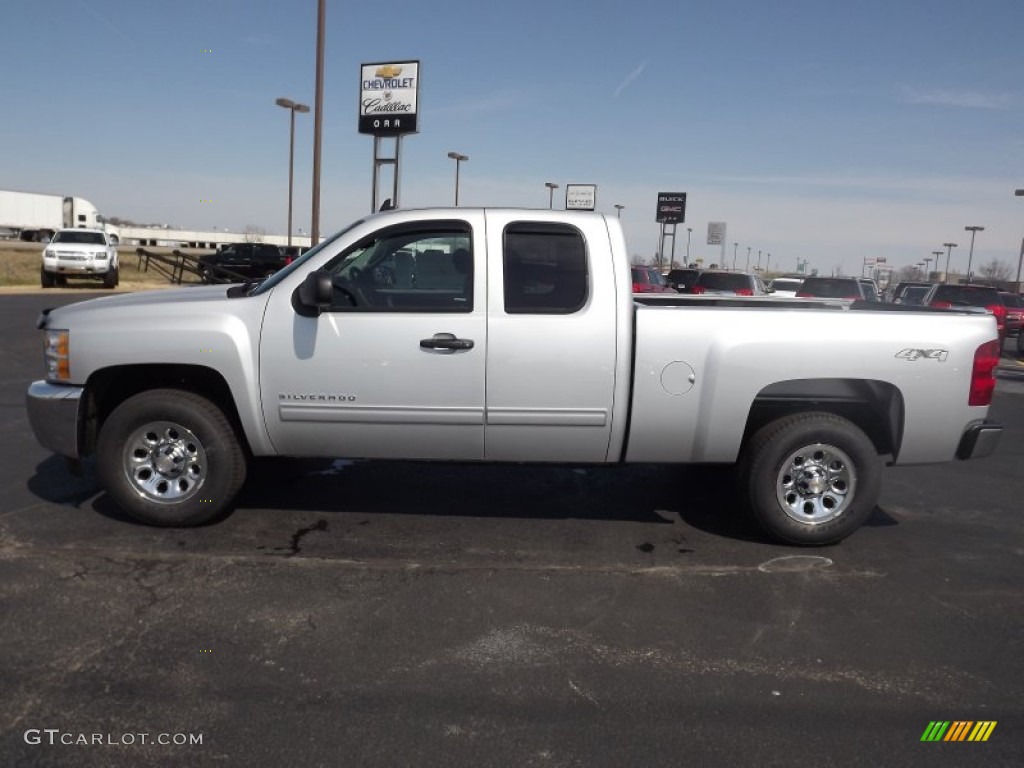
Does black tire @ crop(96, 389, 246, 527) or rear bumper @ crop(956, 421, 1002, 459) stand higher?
rear bumper @ crop(956, 421, 1002, 459)

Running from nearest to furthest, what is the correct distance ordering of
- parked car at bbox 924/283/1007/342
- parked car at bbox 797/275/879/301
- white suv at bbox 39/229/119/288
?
parked car at bbox 924/283/1007/342 < parked car at bbox 797/275/879/301 < white suv at bbox 39/229/119/288

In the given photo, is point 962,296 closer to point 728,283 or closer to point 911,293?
point 911,293

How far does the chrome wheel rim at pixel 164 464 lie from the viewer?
493 cm

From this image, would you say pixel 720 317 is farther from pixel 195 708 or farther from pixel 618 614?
pixel 195 708

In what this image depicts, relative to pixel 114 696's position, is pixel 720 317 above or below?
above

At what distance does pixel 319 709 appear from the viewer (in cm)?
312

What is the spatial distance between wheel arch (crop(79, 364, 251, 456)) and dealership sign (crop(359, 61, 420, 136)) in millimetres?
19474

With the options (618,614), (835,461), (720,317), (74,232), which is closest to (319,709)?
(618,614)

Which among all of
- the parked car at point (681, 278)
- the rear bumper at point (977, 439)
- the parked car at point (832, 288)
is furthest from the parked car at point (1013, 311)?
the rear bumper at point (977, 439)

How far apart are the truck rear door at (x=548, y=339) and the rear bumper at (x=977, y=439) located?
2107 millimetres

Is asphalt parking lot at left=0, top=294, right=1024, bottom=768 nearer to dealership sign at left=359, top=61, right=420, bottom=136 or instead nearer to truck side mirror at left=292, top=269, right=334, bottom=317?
truck side mirror at left=292, top=269, right=334, bottom=317

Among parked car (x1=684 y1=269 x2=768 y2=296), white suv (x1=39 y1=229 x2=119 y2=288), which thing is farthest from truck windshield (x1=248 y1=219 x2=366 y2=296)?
A: white suv (x1=39 y1=229 x2=119 y2=288)

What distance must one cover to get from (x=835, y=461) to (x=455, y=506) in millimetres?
2459

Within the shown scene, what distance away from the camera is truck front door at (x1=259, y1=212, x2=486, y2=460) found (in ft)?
15.4
